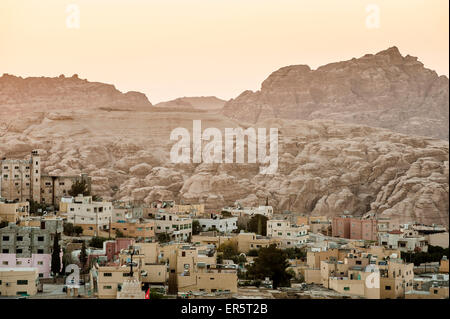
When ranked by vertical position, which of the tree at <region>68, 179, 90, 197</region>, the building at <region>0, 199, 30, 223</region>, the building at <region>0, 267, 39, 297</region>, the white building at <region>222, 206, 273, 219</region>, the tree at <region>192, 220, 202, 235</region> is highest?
the tree at <region>68, 179, 90, 197</region>

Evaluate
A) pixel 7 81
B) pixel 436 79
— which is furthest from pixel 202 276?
pixel 436 79

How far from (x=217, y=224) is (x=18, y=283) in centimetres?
871

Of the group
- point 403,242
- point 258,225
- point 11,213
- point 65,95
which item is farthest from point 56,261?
point 65,95

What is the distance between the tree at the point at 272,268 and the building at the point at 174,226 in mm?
3619

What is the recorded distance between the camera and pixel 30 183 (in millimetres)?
25891

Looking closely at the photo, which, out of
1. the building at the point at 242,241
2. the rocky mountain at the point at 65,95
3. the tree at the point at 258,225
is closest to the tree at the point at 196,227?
the tree at the point at 258,225

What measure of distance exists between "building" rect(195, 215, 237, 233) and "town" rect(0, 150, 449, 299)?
4cm

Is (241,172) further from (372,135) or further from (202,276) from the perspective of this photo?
(202,276)

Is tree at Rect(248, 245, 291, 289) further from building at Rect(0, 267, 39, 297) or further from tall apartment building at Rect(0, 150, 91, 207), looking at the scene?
tall apartment building at Rect(0, 150, 91, 207)

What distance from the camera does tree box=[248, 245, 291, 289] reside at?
18.3m

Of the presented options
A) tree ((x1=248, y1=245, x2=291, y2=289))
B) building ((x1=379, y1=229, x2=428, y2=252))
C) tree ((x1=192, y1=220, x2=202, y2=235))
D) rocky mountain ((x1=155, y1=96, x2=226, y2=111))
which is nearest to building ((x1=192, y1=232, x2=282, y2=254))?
tree ((x1=192, y1=220, x2=202, y2=235))

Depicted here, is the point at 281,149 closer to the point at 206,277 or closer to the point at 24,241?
the point at 24,241
